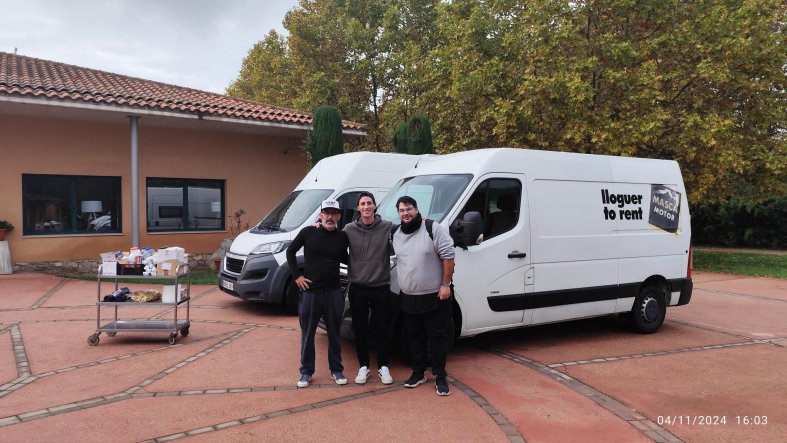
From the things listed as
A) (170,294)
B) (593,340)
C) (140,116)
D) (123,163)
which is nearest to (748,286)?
(593,340)

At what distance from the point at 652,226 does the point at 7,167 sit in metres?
12.9

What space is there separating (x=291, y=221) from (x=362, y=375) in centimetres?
419

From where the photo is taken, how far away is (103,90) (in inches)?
502

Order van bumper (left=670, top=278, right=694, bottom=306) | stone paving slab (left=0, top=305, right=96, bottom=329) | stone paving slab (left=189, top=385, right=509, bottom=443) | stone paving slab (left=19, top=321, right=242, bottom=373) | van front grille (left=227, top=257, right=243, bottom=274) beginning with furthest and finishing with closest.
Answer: van front grille (left=227, top=257, right=243, bottom=274), stone paving slab (left=0, top=305, right=96, bottom=329), van bumper (left=670, top=278, right=694, bottom=306), stone paving slab (left=19, top=321, right=242, bottom=373), stone paving slab (left=189, top=385, right=509, bottom=443)

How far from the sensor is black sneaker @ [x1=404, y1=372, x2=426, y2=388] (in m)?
5.09

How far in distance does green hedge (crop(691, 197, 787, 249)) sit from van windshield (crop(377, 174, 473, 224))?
21.1 metres

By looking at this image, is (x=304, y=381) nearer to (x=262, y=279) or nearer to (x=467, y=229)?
(x=467, y=229)

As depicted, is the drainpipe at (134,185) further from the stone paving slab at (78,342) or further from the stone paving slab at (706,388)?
the stone paving slab at (706,388)

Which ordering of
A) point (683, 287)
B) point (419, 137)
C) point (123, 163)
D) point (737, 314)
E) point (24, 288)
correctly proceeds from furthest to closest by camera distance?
1. point (419, 137)
2. point (123, 163)
3. point (24, 288)
4. point (737, 314)
5. point (683, 287)

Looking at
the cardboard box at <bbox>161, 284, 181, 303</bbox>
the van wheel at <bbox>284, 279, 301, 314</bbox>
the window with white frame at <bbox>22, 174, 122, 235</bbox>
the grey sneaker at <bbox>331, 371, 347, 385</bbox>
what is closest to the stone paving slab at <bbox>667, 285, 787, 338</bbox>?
the grey sneaker at <bbox>331, 371, 347, 385</bbox>

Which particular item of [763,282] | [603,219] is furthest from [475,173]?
[763,282]

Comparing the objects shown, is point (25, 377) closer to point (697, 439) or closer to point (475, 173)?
point (475, 173)

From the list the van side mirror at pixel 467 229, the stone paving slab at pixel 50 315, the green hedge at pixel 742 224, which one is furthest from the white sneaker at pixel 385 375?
the green hedge at pixel 742 224

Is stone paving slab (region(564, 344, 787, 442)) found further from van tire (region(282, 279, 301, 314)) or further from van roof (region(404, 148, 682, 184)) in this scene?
van tire (region(282, 279, 301, 314))
